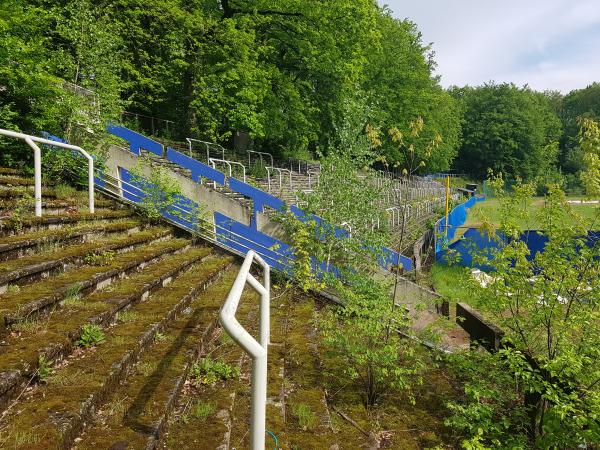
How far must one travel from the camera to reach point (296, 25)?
18.0m

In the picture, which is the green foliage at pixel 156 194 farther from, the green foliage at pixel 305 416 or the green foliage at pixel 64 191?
the green foliage at pixel 305 416

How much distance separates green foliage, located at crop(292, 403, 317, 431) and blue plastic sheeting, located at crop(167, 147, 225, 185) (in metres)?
8.33

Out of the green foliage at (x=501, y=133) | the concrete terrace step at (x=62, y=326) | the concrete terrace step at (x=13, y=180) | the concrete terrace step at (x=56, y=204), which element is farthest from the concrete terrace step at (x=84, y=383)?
the green foliage at (x=501, y=133)

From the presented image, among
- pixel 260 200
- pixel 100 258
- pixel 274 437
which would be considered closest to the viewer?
pixel 274 437

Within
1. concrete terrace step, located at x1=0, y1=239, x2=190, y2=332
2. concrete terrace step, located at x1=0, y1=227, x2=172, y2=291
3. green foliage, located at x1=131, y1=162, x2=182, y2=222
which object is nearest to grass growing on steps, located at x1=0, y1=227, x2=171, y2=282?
concrete terrace step, located at x1=0, y1=227, x2=172, y2=291

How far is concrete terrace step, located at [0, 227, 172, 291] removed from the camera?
12.3 ft

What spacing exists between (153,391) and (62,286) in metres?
1.68

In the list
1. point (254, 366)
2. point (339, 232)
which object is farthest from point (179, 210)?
point (254, 366)

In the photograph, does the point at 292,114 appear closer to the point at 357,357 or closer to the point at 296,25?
the point at 296,25

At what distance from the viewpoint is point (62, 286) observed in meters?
→ 3.88

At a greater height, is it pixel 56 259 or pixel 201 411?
pixel 56 259

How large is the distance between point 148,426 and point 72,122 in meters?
8.48

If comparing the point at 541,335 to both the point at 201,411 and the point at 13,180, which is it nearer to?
the point at 201,411

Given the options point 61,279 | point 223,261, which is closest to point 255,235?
point 223,261
